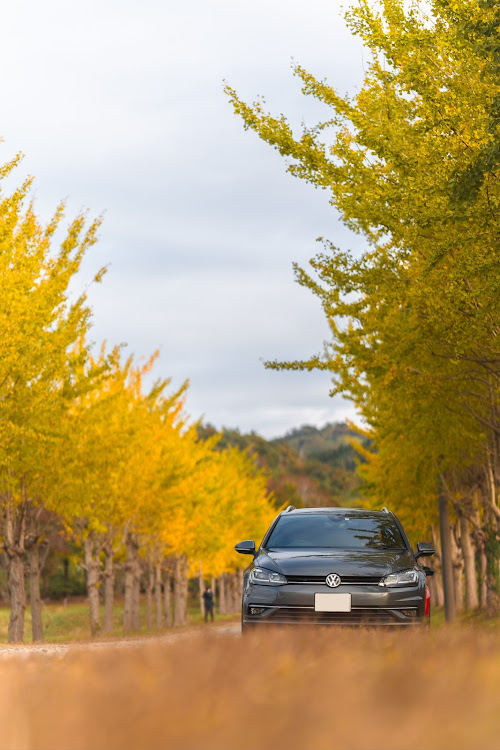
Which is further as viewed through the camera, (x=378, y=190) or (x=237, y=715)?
(x=378, y=190)

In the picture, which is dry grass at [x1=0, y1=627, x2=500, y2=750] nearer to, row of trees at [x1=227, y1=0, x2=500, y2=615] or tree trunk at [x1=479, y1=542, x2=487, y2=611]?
row of trees at [x1=227, y1=0, x2=500, y2=615]

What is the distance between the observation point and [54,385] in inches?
744

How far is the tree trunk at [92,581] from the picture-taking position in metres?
27.8

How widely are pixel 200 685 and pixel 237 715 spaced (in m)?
0.36

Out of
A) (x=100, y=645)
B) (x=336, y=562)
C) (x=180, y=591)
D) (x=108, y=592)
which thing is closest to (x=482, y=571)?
(x=108, y=592)

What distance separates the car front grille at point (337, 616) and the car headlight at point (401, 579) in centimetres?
26

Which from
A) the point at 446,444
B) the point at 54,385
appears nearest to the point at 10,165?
the point at 54,385

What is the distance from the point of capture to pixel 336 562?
8.82 metres

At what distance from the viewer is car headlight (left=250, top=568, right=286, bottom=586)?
28.7ft

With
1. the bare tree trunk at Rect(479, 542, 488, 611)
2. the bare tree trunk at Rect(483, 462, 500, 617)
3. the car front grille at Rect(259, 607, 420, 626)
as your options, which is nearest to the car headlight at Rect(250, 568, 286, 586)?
the car front grille at Rect(259, 607, 420, 626)

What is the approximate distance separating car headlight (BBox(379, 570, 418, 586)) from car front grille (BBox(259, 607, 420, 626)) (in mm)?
258

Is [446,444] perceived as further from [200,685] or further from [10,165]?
[200,685]

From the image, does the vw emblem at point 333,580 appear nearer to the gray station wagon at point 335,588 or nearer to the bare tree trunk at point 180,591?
the gray station wagon at point 335,588

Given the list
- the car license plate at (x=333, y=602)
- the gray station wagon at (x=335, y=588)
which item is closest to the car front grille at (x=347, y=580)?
the gray station wagon at (x=335, y=588)
